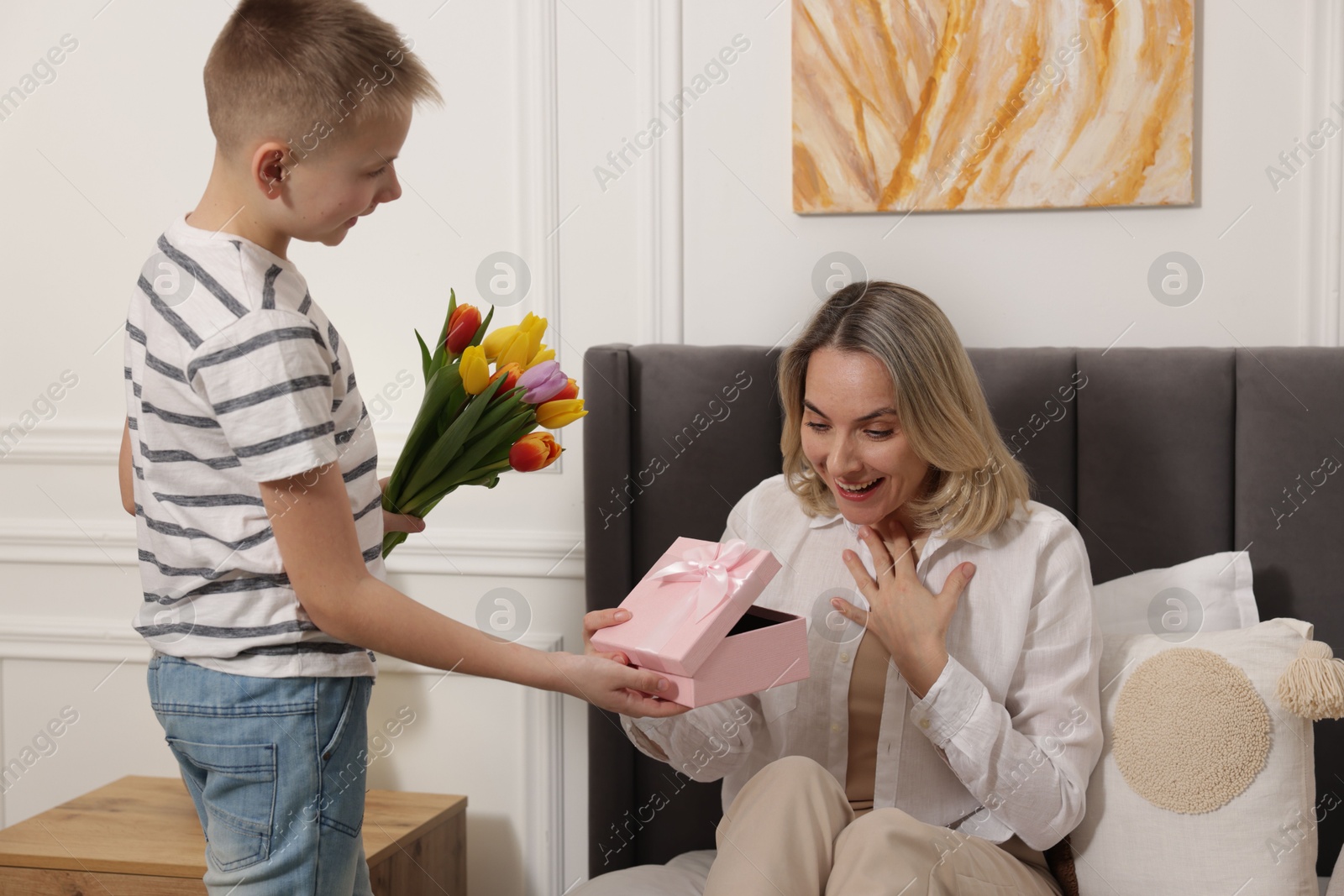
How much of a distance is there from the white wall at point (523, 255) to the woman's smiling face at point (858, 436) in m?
0.44

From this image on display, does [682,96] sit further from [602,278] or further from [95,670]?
[95,670]

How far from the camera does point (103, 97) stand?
2.07m

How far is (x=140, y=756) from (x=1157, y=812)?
193 cm

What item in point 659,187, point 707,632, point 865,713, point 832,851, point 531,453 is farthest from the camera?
point 659,187

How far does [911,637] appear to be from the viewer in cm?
143

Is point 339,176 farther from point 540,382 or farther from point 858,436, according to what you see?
point 858,436

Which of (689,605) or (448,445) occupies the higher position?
(448,445)

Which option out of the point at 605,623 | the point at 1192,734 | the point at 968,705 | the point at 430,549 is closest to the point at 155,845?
the point at 430,549

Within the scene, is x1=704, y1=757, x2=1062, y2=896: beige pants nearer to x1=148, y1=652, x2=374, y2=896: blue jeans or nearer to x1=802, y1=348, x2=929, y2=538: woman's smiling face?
x1=802, y1=348, x2=929, y2=538: woman's smiling face

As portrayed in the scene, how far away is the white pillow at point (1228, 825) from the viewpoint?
1.38 metres

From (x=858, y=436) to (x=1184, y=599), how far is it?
0.62 metres

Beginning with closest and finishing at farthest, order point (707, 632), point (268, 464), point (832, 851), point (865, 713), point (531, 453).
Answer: point (268, 464) < point (707, 632) < point (832, 851) < point (531, 453) < point (865, 713)

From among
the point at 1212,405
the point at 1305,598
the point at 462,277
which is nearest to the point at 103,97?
the point at 462,277

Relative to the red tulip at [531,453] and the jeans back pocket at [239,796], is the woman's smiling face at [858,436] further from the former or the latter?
the jeans back pocket at [239,796]
